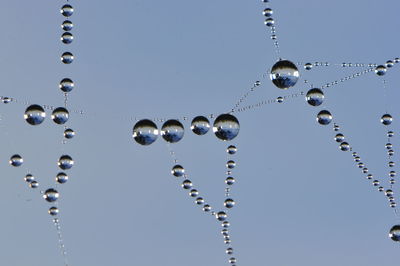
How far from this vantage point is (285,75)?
3.17 meters

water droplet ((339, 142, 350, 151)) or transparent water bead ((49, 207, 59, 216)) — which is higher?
water droplet ((339, 142, 350, 151))

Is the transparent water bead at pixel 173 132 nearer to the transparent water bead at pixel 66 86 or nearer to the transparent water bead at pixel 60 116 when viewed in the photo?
the transparent water bead at pixel 60 116

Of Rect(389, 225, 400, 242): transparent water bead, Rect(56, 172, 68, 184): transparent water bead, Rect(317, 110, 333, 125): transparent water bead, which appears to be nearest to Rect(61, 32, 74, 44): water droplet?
Rect(56, 172, 68, 184): transparent water bead

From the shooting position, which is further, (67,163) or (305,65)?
(305,65)

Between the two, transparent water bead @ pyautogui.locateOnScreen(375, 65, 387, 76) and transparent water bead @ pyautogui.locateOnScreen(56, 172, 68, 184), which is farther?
transparent water bead @ pyautogui.locateOnScreen(375, 65, 387, 76)

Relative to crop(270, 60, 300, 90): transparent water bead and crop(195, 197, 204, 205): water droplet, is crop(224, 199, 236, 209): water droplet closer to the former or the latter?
crop(195, 197, 204, 205): water droplet

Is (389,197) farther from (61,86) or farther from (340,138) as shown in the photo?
(61,86)

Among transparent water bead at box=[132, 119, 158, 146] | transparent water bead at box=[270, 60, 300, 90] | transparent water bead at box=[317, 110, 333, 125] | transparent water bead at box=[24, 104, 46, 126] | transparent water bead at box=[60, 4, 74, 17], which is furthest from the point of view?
transparent water bead at box=[317, 110, 333, 125]

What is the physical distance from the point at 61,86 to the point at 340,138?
1965mm

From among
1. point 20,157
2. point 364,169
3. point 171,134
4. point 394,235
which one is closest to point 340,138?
point 364,169

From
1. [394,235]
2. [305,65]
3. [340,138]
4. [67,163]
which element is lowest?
[394,235]

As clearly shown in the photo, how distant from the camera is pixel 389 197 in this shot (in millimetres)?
4758

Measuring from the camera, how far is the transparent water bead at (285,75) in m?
3.17

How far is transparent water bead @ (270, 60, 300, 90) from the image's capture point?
3.17 m
